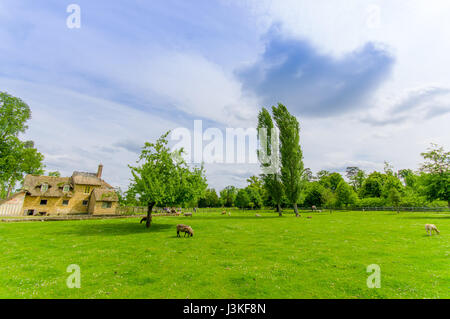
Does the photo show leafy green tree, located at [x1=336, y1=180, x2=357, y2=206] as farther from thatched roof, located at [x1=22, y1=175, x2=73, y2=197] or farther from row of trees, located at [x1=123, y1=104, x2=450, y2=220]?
thatched roof, located at [x1=22, y1=175, x2=73, y2=197]

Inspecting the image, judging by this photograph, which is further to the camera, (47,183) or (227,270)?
(47,183)

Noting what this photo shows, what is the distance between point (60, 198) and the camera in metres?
47.3

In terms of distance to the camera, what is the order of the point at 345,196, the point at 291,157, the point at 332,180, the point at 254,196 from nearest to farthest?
the point at 291,157
the point at 345,196
the point at 254,196
the point at 332,180

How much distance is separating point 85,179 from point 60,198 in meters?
6.75

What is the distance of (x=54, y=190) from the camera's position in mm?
47094

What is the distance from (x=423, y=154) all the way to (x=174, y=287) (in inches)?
2418

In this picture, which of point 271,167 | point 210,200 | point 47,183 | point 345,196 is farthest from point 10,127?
point 210,200

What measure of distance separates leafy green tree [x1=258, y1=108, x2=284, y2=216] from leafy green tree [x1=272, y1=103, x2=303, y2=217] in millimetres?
1577

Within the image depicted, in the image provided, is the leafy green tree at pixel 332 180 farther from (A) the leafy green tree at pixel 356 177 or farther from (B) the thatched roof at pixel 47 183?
(B) the thatched roof at pixel 47 183

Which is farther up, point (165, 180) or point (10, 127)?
point (10, 127)

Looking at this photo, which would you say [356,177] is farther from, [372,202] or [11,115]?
[11,115]

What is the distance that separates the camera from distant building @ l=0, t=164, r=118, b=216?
140ft

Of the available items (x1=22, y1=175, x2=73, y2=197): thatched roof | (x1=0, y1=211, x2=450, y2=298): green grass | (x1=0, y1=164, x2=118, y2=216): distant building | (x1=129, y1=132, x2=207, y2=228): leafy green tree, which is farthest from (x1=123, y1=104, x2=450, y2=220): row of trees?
(x1=22, y1=175, x2=73, y2=197): thatched roof

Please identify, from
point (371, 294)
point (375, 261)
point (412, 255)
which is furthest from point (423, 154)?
point (371, 294)
